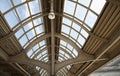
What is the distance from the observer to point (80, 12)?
1817cm

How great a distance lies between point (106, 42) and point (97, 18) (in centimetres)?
336

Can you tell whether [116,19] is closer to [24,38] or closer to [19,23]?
[19,23]

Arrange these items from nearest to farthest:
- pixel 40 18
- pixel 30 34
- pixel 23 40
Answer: pixel 40 18 < pixel 23 40 < pixel 30 34

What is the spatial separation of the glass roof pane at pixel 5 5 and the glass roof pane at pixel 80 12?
19.2 ft

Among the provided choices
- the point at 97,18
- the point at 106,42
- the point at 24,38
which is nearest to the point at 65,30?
the point at 24,38

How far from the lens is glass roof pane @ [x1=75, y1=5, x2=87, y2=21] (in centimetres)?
1739

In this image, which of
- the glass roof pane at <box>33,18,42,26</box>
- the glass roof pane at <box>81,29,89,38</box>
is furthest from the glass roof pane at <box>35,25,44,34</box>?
the glass roof pane at <box>81,29,89,38</box>

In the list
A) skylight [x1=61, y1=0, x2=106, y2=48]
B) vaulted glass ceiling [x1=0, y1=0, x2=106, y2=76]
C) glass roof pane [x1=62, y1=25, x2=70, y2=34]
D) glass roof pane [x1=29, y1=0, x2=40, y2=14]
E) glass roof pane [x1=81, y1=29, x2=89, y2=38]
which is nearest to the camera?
skylight [x1=61, y1=0, x2=106, y2=48]

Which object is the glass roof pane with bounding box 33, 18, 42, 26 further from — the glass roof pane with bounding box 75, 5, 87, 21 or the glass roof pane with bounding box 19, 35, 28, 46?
the glass roof pane with bounding box 75, 5, 87, 21

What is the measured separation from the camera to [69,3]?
56.4 ft

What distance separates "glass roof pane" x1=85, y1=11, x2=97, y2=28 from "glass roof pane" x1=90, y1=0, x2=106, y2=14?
69 cm

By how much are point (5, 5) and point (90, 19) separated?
717cm

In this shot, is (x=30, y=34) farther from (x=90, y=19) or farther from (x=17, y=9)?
(x=90, y=19)

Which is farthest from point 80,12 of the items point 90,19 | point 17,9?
point 17,9
